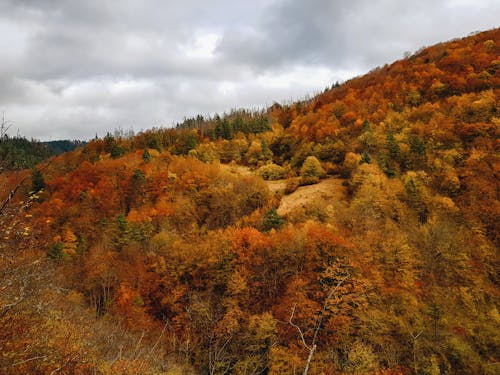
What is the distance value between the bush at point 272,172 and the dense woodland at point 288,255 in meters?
0.34

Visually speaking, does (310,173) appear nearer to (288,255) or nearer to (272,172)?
(272,172)

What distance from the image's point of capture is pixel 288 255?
149ft

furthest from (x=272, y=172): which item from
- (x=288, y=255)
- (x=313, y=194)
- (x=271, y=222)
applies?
(x=288, y=255)

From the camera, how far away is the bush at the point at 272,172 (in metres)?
79.8

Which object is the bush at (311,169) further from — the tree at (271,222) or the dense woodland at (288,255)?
the tree at (271,222)

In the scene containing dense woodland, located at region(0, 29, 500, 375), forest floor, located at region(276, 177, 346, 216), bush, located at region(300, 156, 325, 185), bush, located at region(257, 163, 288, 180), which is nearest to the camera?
dense woodland, located at region(0, 29, 500, 375)

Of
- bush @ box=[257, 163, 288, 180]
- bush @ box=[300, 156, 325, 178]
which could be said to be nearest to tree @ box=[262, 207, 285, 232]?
bush @ box=[300, 156, 325, 178]

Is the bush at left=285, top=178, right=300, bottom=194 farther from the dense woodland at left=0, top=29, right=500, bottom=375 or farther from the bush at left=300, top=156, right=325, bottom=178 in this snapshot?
the bush at left=300, top=156, right=325, bottom=178

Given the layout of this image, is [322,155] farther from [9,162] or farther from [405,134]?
[9,162]

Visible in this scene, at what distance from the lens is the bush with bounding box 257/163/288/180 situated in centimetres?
7981

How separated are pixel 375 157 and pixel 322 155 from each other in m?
14.6

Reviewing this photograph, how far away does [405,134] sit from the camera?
232ft

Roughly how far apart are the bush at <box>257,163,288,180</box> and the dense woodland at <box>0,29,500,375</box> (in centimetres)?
34

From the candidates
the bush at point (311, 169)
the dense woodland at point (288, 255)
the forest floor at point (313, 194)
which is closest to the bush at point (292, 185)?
the dense woodland at point (288, 255)
